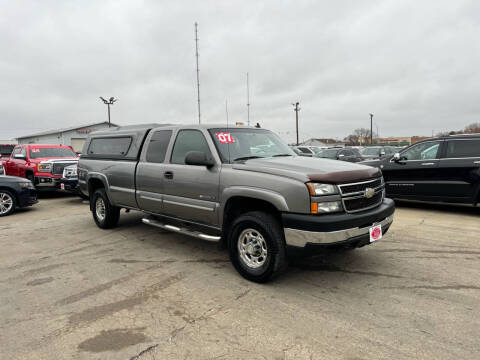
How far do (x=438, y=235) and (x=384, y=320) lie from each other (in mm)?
3331

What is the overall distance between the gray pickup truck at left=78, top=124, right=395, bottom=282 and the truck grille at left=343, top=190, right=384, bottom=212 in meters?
0.01

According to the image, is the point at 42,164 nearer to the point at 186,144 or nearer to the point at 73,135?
the point at 186,144

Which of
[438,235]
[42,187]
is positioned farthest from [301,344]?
[42,187]

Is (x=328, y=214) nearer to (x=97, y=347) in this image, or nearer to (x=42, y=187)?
(x=97, y=347)

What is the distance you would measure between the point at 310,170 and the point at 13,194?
835 centimetres

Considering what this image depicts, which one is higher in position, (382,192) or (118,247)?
(382,192)

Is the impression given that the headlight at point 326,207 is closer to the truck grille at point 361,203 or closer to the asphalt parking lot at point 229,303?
the truck grille at point 361,203

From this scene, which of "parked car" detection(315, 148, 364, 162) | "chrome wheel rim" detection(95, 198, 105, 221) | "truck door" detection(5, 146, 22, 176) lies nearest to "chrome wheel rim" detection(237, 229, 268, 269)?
"chrome wheel rim" detection(95, 198, 105, 221)

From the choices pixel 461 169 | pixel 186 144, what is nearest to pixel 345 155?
pixel 461 169

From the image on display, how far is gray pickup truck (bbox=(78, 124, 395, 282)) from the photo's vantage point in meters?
3.38

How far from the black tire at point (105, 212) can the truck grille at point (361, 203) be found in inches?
177

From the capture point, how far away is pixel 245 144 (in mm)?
4578

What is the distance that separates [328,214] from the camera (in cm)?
336

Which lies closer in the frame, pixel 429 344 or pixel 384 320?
pixel 429 344
